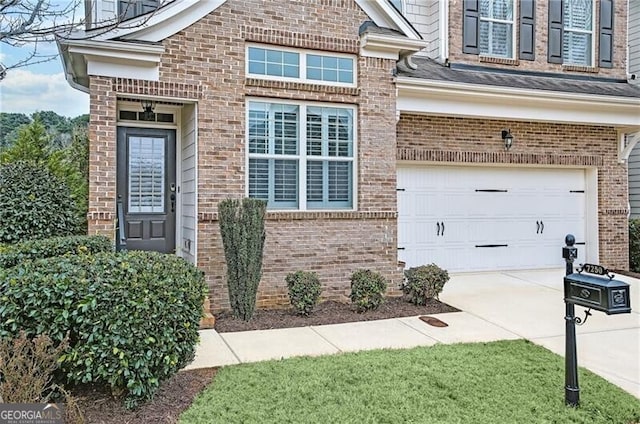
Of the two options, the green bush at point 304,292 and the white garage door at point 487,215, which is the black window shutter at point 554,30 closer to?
the white garage door at point 487,215

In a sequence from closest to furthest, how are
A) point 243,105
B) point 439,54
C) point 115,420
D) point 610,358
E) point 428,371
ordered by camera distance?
point 115,420 < point 428,371 < point 610,358 < point 243,105 < point 439,54

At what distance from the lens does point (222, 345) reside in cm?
510

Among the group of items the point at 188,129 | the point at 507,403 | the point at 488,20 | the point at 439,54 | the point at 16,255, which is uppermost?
the point at 488,20

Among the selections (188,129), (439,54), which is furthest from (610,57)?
(188,129)

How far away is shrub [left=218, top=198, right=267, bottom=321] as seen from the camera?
6.01 m

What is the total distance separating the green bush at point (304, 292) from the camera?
6.19 metres

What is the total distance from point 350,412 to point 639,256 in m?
9.75

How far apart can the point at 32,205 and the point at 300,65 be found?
3961mm

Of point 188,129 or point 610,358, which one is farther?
point 188,129

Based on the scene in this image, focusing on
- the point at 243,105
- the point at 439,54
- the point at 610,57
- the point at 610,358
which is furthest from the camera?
the point at 610,57

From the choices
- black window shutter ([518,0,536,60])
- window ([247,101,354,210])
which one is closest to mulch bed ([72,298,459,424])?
window ([247,101,354,210])

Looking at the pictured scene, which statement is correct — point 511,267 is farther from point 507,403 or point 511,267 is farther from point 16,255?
point 16,255

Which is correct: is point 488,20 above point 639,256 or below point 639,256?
above

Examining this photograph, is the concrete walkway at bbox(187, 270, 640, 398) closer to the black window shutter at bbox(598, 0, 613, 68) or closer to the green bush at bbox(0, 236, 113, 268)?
the green bush at bbox(0, 236, 113, 268)
